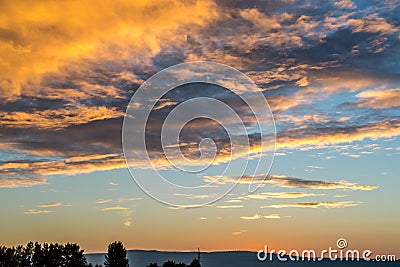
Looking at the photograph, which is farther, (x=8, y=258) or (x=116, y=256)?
(x=116, y=256)

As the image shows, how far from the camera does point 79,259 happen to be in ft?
402

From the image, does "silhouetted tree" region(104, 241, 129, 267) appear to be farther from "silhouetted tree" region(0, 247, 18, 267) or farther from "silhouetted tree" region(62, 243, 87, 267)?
"silhouetted tree" region(0, 247, 18, 267)

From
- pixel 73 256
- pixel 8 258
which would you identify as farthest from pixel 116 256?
pixel 8 258

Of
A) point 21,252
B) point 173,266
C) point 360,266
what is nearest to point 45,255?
point 21,252

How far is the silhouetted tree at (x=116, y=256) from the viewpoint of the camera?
431 ft

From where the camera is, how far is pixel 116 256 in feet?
432

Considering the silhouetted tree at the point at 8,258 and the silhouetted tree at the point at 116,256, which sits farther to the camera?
the silhouetted tree at the point at 116,256

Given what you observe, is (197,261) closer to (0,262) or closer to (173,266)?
(173,266)

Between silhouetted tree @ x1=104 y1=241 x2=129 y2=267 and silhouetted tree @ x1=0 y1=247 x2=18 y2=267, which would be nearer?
silhouetted tree @ x1=0 y1=247 x2=18 y2=267

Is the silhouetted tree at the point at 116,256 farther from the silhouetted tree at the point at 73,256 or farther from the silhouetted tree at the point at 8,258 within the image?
the silhouetted tree at the point at 8,258

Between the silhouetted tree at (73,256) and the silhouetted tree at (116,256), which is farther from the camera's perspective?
the silhouetted tree at (116,256)

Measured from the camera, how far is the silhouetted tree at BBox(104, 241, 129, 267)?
131 metres

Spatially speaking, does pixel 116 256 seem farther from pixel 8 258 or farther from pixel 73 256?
pixel 8 258

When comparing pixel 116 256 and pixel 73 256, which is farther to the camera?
pixel 116 256
